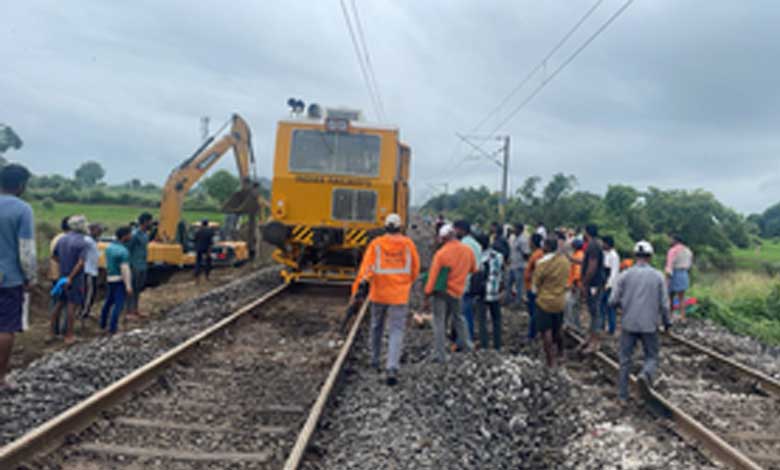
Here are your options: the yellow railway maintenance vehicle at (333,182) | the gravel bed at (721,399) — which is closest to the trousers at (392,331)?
the gravel bed at (721,399)

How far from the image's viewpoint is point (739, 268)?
102 feet

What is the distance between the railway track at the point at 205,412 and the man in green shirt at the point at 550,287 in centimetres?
252

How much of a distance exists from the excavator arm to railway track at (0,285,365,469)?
316 inches

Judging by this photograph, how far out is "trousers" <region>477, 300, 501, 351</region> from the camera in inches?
311

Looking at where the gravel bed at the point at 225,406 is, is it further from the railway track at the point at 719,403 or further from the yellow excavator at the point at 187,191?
the yellow excavator at the point at 187,191

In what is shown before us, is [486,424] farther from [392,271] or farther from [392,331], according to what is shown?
[392,271]

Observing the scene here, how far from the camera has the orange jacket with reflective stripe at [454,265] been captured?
6.96 meters

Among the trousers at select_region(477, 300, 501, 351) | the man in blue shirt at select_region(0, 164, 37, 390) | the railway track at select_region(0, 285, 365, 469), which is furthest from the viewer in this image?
the trousers at select_region(477, 300, 501, 351)

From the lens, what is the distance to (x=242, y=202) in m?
16.6

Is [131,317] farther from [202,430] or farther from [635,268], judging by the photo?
[635,268]

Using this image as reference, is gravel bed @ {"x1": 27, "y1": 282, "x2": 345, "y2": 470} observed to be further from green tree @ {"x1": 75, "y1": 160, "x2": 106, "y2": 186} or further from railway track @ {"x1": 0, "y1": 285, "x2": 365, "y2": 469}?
green tree @ {"x1": 75, "y1": 160, "x2": 106, "y2": 186}

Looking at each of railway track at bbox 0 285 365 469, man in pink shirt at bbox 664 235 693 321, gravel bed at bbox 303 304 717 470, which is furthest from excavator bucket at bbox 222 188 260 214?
man in pink shirt at bbox 664 235 693 321

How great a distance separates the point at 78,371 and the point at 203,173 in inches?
425

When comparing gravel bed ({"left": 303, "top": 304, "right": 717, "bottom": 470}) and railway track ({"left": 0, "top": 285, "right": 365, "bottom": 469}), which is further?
gravel bed ({"left": 303, "top": 304, "right": 717, "bottom": 470})
